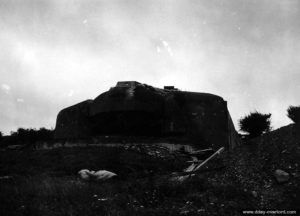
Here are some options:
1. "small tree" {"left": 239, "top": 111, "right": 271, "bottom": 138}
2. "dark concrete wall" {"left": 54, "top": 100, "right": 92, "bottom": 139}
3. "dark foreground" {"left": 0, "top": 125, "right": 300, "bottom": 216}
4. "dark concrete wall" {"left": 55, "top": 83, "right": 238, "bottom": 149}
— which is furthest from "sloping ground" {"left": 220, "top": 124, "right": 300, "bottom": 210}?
"small tree" {"left": 239, "top": 111, "right": 271, "bottom": 138}

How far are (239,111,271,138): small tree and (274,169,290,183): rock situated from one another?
81.8ft

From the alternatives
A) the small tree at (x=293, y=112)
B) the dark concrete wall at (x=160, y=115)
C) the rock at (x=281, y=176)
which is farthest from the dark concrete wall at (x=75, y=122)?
the rock at (x=281, y=176)

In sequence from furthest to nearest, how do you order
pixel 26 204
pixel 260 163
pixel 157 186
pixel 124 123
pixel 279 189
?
pixel 124 123 < pixel 260 163 < pixel 157 186 < pixel 279 189 < pixel 26 204

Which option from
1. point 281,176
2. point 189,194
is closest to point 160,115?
point 281,176

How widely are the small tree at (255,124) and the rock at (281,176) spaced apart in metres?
24.9

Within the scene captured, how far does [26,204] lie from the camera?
311 inches

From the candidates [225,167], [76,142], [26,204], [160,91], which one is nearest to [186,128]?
[160,91]

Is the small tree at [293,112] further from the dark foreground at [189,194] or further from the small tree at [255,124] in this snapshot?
the dark foreground at [189,194]

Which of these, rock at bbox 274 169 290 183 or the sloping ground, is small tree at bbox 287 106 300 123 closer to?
the sloping ground

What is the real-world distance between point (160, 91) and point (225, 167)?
58.5 feet

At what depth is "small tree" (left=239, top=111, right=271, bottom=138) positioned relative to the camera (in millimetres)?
33625

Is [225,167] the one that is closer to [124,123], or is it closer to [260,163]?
[260,163]

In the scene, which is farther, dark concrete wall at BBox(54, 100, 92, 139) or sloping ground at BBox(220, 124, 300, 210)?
dark concrete wall at BBox(54, 100, 92, 139)

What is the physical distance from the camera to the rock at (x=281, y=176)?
8.96 m
